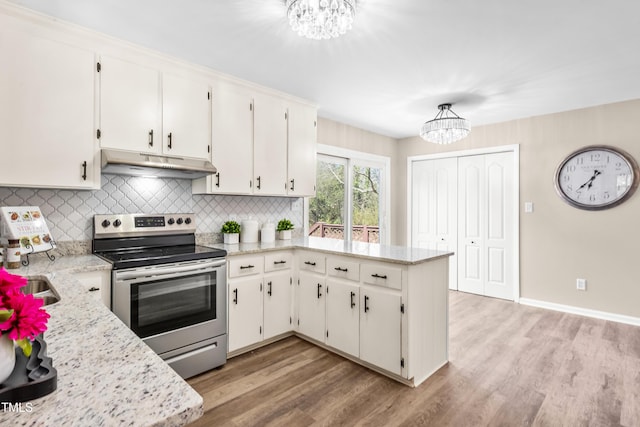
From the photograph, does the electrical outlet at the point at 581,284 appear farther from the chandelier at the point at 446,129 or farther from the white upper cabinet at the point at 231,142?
the white upper cabinet at the point at 231,142

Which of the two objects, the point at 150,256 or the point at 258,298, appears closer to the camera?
the point at 150,256

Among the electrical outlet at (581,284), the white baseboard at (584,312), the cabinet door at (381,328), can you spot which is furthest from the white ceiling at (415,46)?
the white baseboard at (584,312)

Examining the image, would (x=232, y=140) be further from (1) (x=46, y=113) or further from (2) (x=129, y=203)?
(1) (x=46, y=113)

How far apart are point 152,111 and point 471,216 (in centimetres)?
418

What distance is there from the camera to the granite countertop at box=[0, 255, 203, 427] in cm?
58

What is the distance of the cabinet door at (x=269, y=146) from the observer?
314cm

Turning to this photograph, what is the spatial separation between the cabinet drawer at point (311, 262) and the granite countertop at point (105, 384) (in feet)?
6.29

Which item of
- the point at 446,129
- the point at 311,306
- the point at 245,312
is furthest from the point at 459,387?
the point at 446,129

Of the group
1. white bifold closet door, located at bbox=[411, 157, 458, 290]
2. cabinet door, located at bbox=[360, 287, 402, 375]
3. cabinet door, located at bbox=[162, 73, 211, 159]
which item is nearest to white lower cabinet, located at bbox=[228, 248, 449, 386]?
cabinet door, located at bbox=[360, 287, 402, 375]

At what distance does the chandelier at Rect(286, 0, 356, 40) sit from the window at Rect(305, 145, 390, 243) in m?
2.41

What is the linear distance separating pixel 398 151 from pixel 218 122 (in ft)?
11.4

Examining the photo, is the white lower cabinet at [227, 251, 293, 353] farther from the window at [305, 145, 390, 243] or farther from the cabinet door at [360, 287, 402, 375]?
the window at [305, 145, 390, 243]

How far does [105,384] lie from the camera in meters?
0.69

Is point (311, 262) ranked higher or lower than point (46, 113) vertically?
lower
